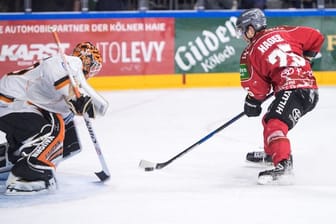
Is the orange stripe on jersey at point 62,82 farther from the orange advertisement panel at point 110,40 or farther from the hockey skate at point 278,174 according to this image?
the orange advertisement panel at point 110,40

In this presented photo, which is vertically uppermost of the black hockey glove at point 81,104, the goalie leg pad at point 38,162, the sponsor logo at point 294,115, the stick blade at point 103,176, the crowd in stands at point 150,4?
the black hockey glove at point 81,104

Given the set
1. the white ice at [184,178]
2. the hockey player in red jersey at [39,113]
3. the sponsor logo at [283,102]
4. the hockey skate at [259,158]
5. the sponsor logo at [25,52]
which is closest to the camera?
the white ice at [184,178]

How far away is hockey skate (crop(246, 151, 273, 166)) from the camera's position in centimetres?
500

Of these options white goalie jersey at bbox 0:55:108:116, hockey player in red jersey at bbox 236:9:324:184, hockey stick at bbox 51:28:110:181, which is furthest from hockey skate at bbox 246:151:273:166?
white goalie jersey at bbox 0:55:108:116

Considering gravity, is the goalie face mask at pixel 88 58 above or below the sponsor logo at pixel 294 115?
above

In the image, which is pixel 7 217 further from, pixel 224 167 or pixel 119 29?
pixel 119 29

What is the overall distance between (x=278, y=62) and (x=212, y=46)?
4.11 m

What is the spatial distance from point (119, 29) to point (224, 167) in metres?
3.71

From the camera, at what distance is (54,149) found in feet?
14.1

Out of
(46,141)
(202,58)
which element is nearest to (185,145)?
(46,141)

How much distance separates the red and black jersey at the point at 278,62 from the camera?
4.45m

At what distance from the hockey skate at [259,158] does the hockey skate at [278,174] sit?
59 centimetres

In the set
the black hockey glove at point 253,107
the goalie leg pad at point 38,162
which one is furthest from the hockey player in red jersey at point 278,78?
the goalie leg pad at point 38,162

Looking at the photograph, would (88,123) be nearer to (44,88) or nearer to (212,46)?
(44,88)
